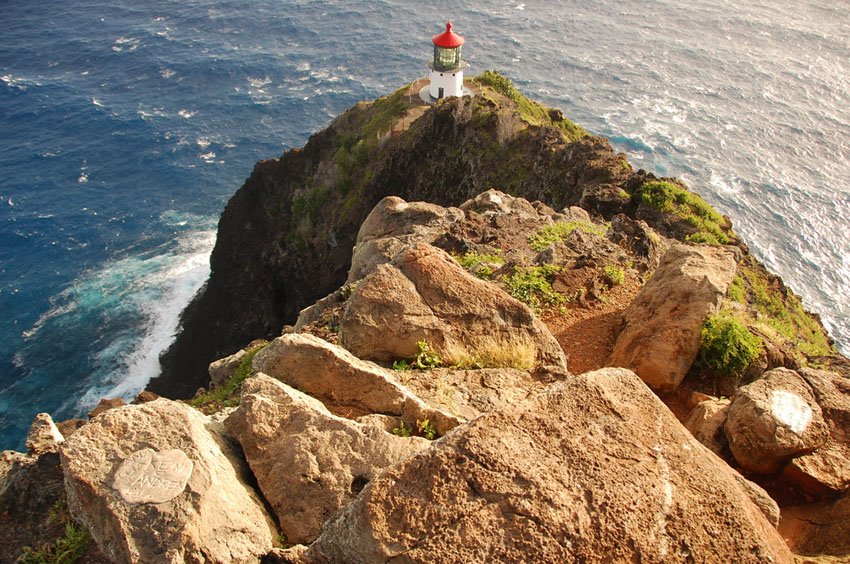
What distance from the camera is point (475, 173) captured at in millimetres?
45375

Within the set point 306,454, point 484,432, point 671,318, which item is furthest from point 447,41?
point 484,432

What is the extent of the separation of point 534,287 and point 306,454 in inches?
463

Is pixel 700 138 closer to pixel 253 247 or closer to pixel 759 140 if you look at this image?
pixel 759 140

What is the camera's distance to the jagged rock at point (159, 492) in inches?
322

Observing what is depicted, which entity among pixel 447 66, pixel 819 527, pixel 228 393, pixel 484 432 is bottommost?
pixel 228 393

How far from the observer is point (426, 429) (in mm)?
10680

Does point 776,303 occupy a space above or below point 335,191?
above

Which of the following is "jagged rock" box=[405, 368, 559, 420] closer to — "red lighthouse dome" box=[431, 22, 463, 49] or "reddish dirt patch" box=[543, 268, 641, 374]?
"reddish dirt patch" box=[543, 268, 641, 374]

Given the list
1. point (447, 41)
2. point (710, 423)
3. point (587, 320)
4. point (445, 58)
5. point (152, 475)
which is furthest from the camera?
point (445, 58)

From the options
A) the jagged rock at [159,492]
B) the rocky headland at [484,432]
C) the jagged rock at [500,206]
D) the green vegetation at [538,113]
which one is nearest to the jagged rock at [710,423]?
the rocky headland at [484,432]

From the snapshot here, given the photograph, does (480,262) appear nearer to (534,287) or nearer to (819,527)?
(534,287)

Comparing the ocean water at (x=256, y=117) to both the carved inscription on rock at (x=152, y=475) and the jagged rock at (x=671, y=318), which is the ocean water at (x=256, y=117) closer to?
the carved inscription on rock at (x=152, y=475)

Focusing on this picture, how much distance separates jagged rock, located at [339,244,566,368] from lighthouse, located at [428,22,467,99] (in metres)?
46.7

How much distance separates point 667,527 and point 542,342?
759 cm
